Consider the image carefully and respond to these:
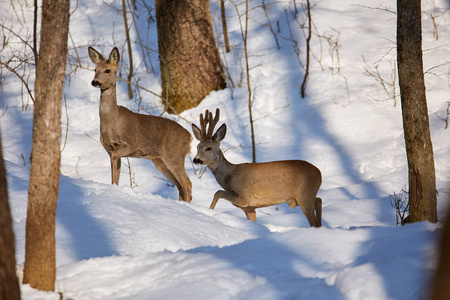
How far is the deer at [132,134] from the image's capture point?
28.8 ft

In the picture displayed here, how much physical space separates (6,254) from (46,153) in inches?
29.9

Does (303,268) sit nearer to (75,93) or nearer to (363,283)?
(363,283)

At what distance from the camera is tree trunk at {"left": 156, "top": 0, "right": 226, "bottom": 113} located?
13156mm

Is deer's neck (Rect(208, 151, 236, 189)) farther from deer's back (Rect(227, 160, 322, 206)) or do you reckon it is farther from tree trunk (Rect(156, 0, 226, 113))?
tree trunk (Rect(156, 0, 226, 113))

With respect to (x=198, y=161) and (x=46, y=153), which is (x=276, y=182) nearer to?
(x=198, y=161)

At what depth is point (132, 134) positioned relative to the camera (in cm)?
902

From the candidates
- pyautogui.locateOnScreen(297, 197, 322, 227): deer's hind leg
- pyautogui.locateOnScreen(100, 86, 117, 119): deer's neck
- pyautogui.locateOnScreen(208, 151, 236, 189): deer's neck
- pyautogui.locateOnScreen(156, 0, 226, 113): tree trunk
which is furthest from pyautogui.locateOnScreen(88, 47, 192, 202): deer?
pyautogui.locateOnScreen(156, 0, 226, 113): tree trunk

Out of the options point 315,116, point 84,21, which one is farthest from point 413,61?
point 84,21

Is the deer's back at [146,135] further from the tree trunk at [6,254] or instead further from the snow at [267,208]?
the tree trunk at [6,254]

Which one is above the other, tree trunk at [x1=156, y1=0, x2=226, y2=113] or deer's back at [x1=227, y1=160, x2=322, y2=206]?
tree trunk at [x1=156, y1=0, x2=226, y2=113]

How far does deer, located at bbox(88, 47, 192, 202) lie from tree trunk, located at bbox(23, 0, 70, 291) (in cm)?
479

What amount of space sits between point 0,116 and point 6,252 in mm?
11318

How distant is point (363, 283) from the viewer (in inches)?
131

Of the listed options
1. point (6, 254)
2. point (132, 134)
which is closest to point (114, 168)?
point (132, 134)
